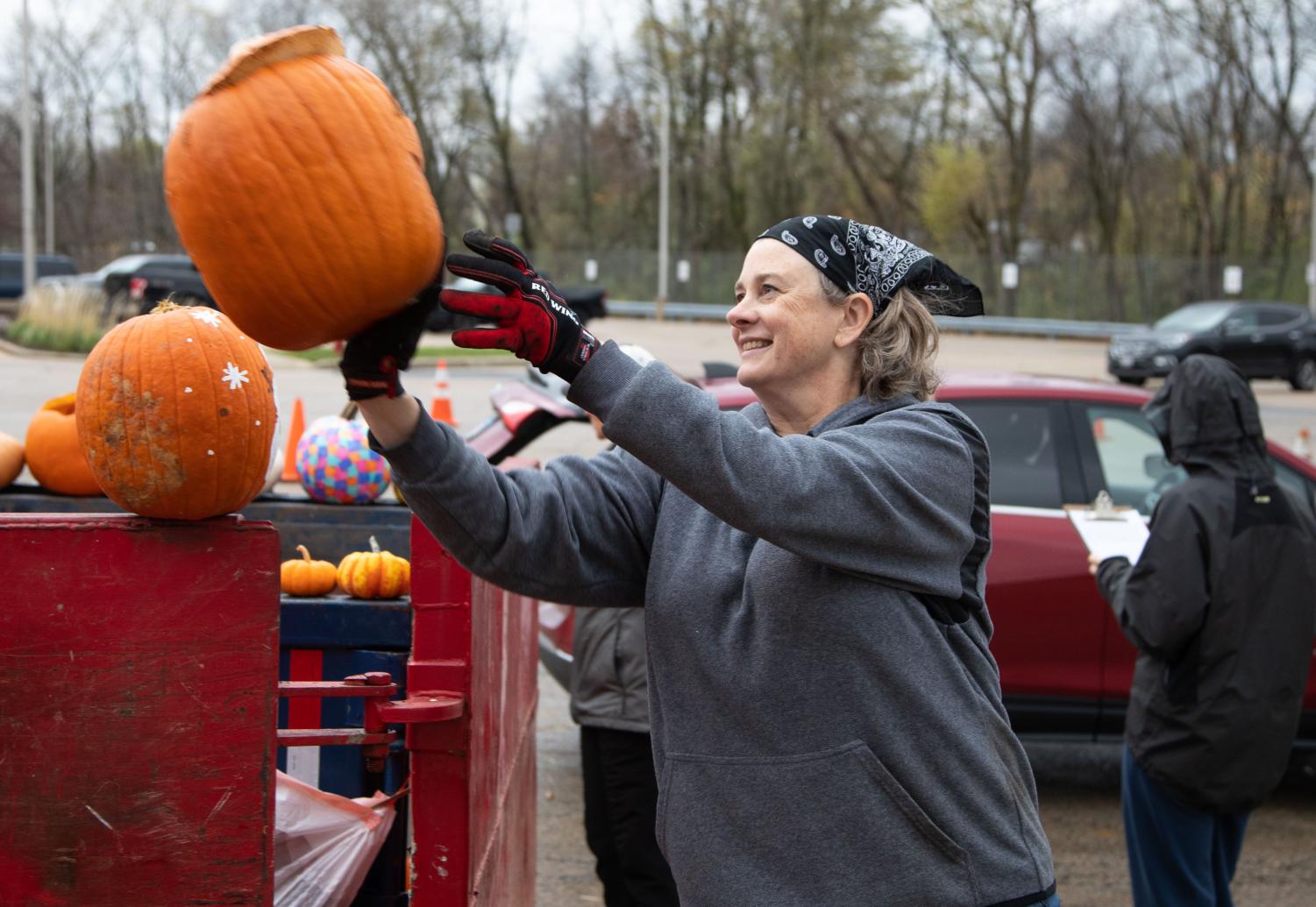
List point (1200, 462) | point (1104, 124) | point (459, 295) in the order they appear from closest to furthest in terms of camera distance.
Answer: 1. point (459, 295)
2. point (1200, 462)
3. point (1104, 124)

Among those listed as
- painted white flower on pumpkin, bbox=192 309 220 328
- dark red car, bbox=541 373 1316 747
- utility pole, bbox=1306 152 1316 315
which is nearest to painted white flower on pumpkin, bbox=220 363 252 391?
painted white flower on pumpkin, bbox=192 309 220 328

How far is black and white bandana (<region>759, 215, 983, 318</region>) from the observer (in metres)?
2.24

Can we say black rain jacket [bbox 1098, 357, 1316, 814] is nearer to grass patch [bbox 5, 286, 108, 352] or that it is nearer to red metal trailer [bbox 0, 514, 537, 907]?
red metal trailer [bbox 0, 514, 537, 907]

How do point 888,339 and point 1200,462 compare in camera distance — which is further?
point 1200,462

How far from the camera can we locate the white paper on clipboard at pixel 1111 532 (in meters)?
4.19

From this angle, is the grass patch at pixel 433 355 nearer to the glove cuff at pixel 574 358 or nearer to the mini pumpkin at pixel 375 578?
the mini pumpkin at pixel 375 578

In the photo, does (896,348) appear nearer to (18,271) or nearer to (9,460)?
(9,460)

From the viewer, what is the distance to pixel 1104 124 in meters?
48.4

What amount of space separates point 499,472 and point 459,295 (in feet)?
1.72

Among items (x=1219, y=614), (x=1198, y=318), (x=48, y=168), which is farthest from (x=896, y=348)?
(x=48, y=168)

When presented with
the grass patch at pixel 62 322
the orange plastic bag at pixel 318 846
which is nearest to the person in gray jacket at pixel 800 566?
the orange plastic bag at pixel 318 846

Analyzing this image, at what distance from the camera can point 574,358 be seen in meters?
1.86

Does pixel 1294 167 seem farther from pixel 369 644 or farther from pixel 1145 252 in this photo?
pixel 369 644

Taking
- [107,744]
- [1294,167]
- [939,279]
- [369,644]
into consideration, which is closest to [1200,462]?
[939,279]
